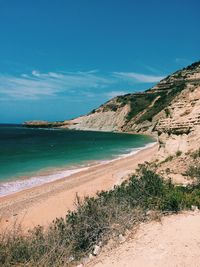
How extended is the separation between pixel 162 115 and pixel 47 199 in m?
66.6

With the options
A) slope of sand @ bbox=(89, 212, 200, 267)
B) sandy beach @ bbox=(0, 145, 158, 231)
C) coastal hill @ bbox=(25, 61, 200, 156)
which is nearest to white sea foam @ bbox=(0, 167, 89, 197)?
sandy beach @ bbox=(0, 145, 158, 231)

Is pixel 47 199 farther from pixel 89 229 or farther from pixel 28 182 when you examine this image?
pixel 89 229

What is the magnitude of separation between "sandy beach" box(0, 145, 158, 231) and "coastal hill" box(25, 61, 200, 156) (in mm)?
2721

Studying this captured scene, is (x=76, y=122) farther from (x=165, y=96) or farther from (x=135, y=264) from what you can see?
(x=135, y=264)

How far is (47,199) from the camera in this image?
1864 cm

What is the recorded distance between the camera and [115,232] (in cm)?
733

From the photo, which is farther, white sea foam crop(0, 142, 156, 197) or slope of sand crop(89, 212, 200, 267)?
white sea foam crop(0, 142, 156, 197)

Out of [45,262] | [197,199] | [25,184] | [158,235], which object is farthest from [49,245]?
[25,184]

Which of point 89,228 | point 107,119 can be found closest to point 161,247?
point 89,228

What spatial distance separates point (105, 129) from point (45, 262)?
113 metres

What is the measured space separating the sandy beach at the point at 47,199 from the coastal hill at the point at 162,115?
2.72m

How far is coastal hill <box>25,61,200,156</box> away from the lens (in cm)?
1758

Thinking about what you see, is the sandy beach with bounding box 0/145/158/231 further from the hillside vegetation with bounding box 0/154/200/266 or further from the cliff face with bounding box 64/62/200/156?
the hillside vegetation with bounding box 0/154/200/266

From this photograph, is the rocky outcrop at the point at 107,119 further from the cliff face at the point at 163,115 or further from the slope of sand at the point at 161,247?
the slope of sand at the point at 161,247
